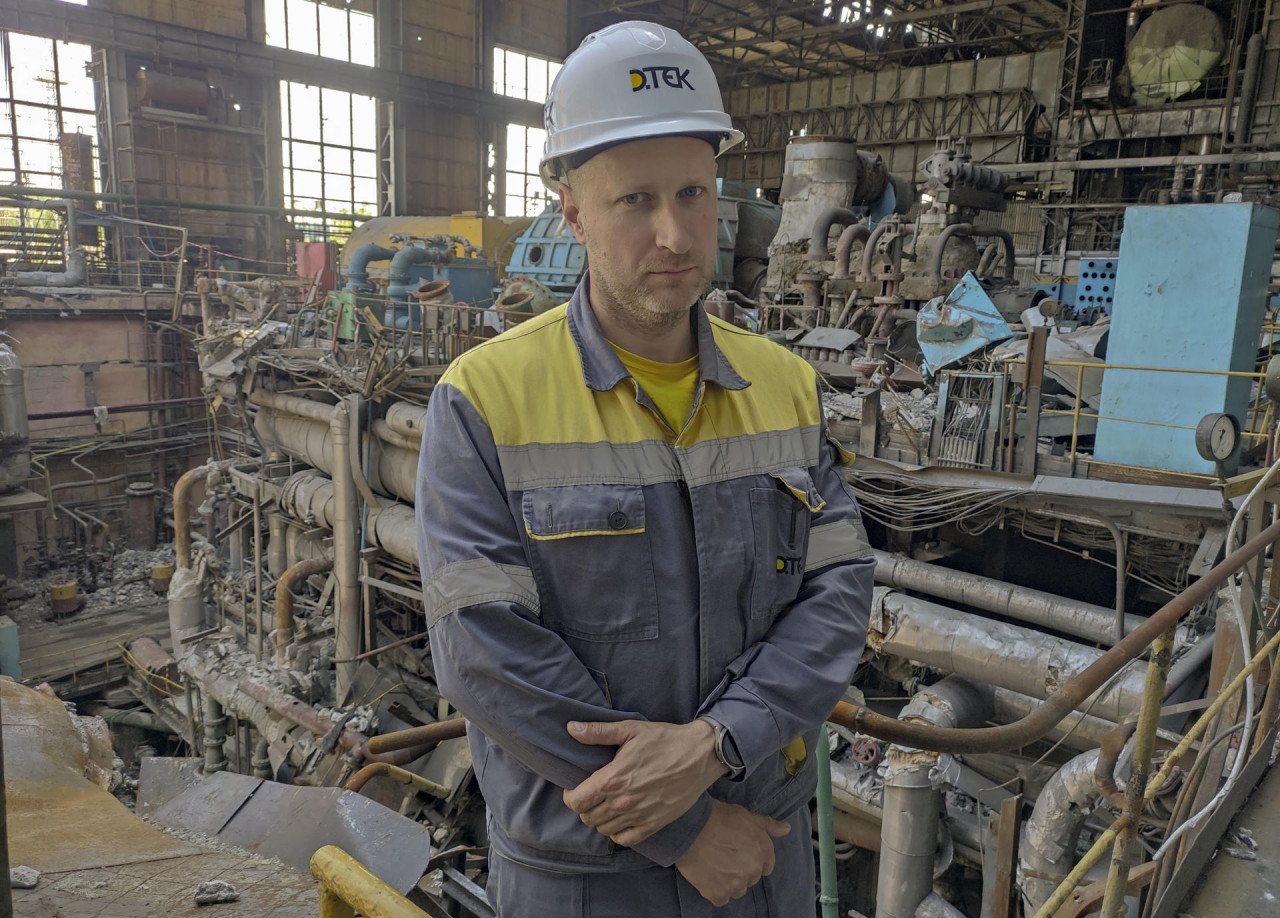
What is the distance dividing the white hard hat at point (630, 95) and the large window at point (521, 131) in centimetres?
2914

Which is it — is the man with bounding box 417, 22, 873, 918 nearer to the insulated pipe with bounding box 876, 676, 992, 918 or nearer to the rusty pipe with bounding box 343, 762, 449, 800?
the rusty pipe with bounding box 343, 762, 449, 800

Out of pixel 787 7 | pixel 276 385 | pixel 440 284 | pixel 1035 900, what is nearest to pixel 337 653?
pixel 276 385

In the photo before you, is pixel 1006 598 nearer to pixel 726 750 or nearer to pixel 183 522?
pixel 726 750

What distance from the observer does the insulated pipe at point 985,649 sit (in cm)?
662

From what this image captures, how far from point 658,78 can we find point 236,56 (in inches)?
1070

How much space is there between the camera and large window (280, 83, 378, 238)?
26.0 metres

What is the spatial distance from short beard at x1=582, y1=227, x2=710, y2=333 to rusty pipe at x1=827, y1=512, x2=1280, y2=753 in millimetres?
1047

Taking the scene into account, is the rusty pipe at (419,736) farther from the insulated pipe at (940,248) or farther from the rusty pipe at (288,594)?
the insulated pipe at (940,248)

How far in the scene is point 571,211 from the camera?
1845mm

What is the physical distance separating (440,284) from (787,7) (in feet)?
59.8

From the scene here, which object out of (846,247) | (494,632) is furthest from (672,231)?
(846,247)

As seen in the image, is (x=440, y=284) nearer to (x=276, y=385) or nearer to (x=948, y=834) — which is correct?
(x=276, y=385)

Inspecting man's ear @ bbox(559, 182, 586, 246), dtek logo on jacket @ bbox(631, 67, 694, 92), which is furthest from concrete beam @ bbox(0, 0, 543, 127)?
dtek logo on jacket @ bbox(631, 67, 694, 92)

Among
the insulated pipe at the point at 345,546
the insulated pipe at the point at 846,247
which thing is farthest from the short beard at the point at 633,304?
the insulated pipe at the point at 846,247
